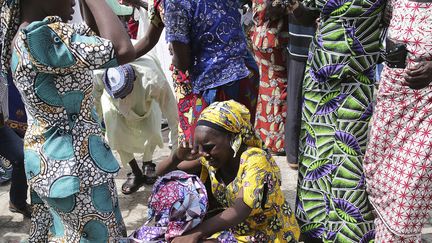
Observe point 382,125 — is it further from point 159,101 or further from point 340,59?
point 159,101

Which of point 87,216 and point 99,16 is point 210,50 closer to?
point 99,16

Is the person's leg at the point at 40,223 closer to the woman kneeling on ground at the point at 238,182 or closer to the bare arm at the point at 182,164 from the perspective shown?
the bare arm at the point at 182,164

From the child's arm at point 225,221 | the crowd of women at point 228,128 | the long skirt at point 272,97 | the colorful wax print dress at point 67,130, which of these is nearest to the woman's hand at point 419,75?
the crowd of women at point 228,128

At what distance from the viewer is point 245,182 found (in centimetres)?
277

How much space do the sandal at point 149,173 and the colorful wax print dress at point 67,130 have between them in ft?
6.51

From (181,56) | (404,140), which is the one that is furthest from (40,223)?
(404,140)

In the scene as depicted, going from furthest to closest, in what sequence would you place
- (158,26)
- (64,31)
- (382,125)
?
1. (158,26)
2. (382,125)
3. (64,31)

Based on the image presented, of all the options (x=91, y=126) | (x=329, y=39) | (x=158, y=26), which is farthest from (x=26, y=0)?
(x=329, y=39)

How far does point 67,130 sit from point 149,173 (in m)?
2.30

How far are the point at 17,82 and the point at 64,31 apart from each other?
1.17 ft

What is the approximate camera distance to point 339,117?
3.46 metres

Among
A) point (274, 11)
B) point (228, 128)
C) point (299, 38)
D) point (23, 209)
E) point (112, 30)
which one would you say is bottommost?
point (23, 209)

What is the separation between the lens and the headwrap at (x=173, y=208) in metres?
2.70

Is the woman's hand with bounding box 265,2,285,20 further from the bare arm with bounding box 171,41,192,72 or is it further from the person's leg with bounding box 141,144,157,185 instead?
the person's leg with bounding box 141,144,157,185
